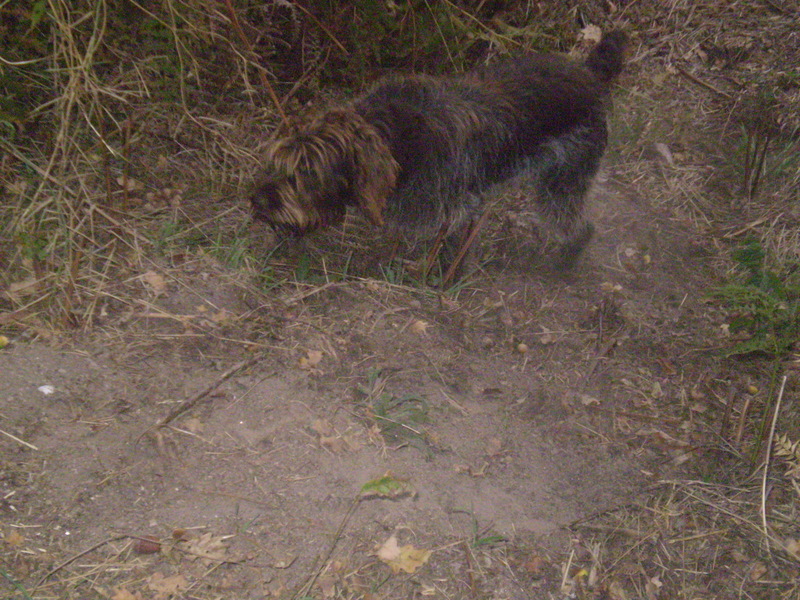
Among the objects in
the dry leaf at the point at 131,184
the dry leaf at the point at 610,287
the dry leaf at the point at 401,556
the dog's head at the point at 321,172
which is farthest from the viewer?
the dry leaf at the point at 610,287

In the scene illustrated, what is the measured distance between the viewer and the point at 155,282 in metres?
3.19

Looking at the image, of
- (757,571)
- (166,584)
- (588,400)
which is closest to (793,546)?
(757,571)

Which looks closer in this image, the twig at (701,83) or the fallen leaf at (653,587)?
the fallen leaf at (653,587)

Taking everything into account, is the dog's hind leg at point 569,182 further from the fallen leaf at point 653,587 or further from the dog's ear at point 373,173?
the fallen leaf at point 653,587

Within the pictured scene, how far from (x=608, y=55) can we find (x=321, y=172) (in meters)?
2.05

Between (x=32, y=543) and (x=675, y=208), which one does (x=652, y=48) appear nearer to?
(x=675, y=208)

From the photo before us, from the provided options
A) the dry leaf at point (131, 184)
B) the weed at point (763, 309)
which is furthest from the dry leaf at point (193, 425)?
the weed at point (763, 309)

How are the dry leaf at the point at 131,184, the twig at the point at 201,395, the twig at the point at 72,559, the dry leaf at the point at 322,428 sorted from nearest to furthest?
the twig at the point at 72,559
the twig at the point at 201,395
the dry leaf at the point at 322,428
the dry leaf at the point at 131,184

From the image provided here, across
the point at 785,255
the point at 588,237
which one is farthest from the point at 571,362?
the point at 785,255

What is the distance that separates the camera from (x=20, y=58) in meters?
3.07

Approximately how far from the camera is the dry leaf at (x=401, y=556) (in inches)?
91.0

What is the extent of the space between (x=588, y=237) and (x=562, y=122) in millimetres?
873

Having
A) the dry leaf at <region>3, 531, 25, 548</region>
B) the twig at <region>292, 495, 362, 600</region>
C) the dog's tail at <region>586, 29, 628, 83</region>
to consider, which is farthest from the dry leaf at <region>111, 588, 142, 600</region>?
the dog's tail at <region>586, 29, 628, 83</region>

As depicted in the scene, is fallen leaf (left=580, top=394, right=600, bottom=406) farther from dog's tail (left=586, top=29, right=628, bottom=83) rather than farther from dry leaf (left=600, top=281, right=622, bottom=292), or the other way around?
dog's tail (left=586, top=29, right=628, bottom=83)
